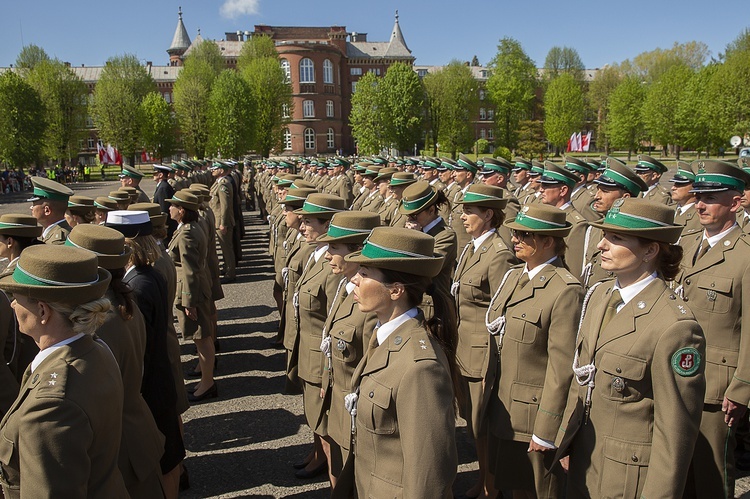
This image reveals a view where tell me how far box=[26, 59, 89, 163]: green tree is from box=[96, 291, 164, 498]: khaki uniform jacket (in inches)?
2437

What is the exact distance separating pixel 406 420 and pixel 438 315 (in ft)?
2.31

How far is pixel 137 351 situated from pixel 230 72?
2261 inches

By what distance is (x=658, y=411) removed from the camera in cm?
287

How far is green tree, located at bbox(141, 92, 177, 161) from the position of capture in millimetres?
58469

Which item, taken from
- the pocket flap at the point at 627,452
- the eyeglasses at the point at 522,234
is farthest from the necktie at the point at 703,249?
the pocket flap at the point at 627,452

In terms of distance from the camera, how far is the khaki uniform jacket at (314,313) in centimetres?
469

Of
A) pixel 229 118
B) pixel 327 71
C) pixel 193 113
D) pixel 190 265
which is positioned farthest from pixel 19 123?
pixel 190 265

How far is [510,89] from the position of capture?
65875 millimetres

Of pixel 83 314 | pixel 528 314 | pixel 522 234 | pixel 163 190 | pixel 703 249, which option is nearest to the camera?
pixel 83 314

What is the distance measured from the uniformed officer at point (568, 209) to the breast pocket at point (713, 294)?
275cm

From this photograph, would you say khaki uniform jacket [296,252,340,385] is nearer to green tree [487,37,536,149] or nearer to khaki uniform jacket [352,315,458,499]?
khaki uniform jacket [352,315,458,499]

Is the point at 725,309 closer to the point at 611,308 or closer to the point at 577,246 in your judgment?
the point at 611,308

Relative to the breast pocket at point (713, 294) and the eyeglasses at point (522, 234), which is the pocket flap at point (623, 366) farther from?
the breast pocket at point (713, 294)

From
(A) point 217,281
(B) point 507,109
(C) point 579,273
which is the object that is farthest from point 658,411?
(B) point 507,109
